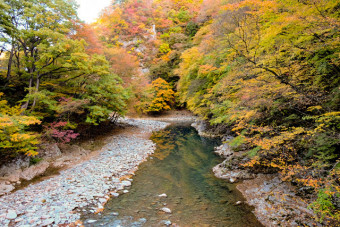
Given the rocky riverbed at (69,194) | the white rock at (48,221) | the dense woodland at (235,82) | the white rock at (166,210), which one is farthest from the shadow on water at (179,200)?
the dense woodland at (235,82)

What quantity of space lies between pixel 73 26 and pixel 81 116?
596 cm

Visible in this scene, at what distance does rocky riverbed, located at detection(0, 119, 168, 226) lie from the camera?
4.27 m

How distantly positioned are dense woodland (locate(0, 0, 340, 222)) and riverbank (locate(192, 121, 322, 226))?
307 millimetres

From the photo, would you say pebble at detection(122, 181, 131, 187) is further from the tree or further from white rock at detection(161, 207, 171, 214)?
the tree

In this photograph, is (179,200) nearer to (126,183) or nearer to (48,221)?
(126,183)

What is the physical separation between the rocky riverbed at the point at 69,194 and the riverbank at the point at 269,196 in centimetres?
411

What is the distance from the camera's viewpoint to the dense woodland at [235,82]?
408 centimetres

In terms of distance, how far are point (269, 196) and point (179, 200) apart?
273 centimetres

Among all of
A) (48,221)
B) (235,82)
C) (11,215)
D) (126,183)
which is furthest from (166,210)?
(235,82)

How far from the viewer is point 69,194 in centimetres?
538

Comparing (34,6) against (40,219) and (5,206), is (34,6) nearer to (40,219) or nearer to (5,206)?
(5,206)

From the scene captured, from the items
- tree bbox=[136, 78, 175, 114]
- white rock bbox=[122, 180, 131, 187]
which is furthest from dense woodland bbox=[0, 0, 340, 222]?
tree bbox=[136, 78, 175, 114]

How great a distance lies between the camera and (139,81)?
691 inches

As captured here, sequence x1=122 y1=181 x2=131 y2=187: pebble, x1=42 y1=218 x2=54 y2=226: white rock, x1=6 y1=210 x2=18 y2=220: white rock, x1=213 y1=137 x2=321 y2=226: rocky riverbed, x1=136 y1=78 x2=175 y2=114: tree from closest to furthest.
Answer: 1. x1=42 y1=218 x2=54 y2=226: white rock
2. x1=6 y1=210 x2=18 y2=220: white rock
3. x1=213 y1=137 x2=321 y2=226: rocky riverbed
4. x1=122 y1=181 x2=131 y2=187: pebble
5. x1=136 y1=78 x2=175 y2=114: tree
